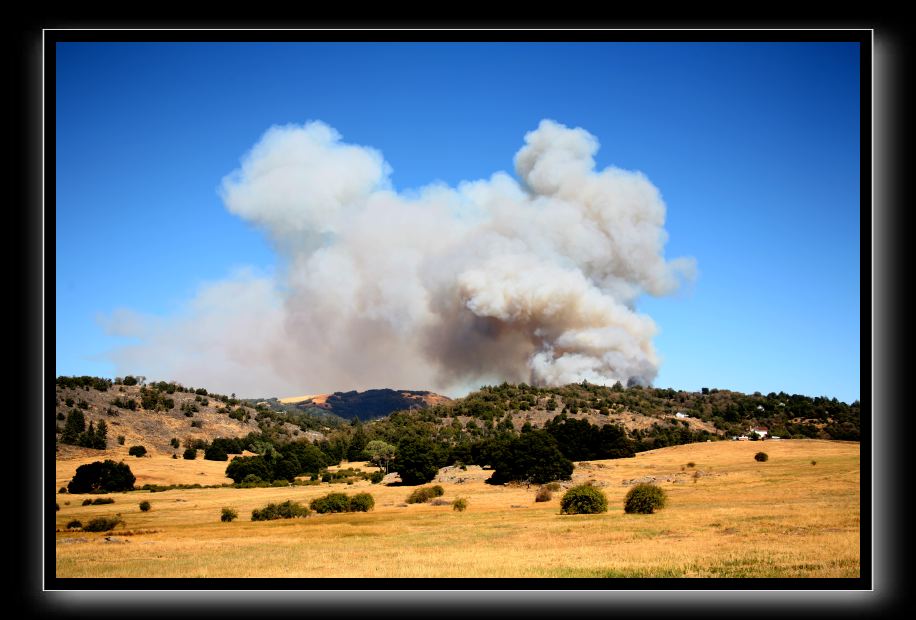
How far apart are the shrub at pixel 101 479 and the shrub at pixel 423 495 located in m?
17.8

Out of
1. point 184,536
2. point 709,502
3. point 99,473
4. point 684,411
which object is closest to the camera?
point 184,536

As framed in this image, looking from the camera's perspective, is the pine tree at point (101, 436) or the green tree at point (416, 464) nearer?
the green tree at point (416, 464)

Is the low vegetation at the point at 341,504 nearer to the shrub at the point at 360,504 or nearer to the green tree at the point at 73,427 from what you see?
the shrub at the point at 360,504

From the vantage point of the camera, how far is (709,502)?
1108 inches

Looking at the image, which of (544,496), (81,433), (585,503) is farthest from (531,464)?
(81,433)

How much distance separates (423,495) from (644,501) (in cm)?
1390

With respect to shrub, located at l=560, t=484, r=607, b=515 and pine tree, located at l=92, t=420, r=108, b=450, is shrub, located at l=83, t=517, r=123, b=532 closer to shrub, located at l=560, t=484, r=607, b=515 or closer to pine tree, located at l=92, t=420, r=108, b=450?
shrub, located at l=560, t=484, r=607, b=515

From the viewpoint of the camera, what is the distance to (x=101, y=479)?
1640 inches

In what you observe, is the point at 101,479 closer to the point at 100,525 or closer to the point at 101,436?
the point at 101,436

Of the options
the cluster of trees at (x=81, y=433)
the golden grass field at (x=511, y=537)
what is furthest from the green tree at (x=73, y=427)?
the golden grass field at (x=511, y=537)

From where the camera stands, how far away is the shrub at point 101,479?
Answer: 3931cm
